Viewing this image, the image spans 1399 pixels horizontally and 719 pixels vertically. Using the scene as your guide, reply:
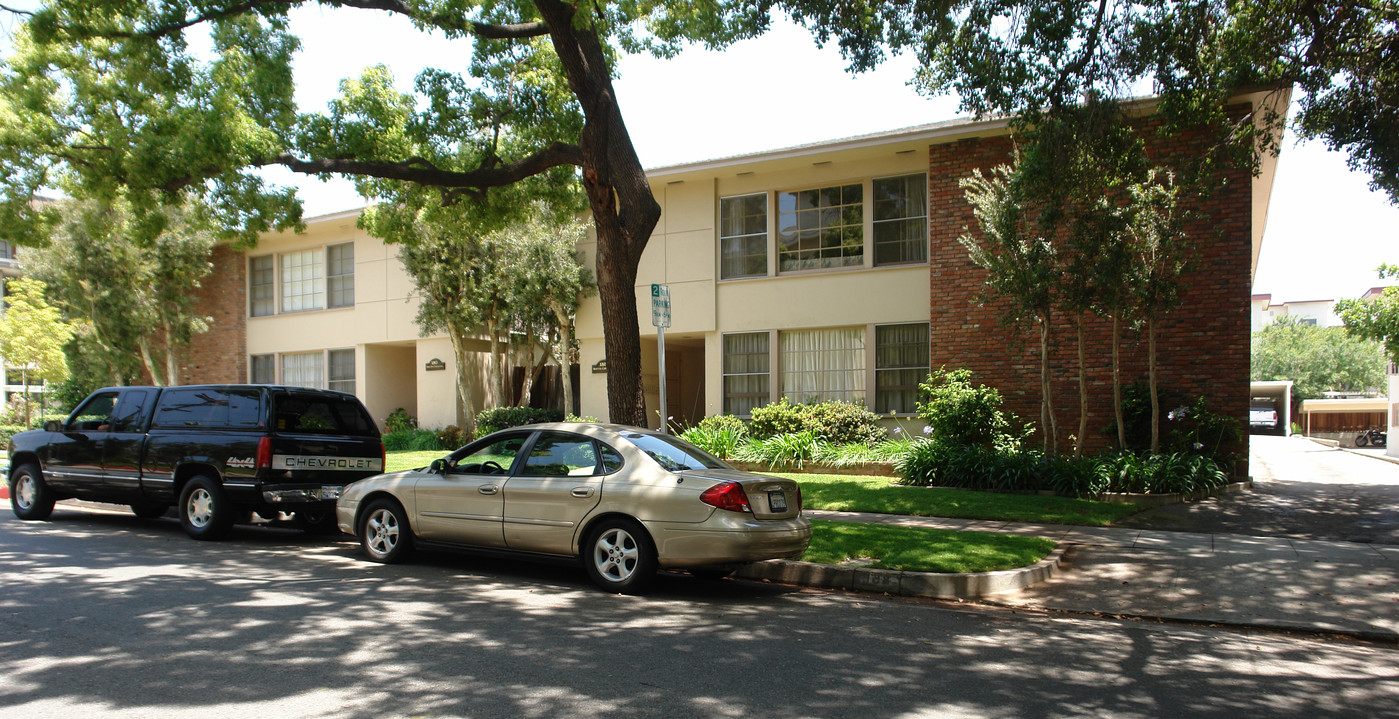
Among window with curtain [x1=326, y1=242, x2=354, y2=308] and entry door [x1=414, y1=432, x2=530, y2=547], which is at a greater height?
window with curtain [x1=326, y1=242, x2=354, y2=308]

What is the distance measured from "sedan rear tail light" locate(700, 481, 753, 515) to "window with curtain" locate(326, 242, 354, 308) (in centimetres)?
1953

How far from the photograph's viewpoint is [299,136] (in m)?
12.7

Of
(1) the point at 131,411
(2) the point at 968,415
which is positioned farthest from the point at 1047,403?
(1) the point at 131,411

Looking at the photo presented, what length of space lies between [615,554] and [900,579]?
2.50 metres

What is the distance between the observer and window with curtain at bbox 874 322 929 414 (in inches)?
696

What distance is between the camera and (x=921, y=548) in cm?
905

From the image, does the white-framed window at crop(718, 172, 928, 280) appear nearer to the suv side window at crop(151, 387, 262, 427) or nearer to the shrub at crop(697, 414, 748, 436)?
the shrub at crop(697, 414, 748, 436)

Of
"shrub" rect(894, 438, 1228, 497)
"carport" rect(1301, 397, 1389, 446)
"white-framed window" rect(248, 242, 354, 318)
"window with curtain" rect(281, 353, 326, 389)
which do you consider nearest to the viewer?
"shrub" rect(894, 438, 1228, 497)

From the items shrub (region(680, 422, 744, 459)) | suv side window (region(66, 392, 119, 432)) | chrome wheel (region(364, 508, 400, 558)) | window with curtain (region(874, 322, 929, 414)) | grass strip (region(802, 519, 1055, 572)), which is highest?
window with curtain (region(874, 322, 929, 414))

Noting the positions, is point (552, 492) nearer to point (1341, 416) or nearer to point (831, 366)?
point (831, 366)

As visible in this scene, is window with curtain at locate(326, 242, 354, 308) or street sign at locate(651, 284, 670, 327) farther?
window with curtain at locate(326, 242, 354, 308)

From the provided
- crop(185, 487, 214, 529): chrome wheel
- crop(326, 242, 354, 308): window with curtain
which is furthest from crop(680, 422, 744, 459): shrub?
crop(326, 242, 354, 308): window with curtain

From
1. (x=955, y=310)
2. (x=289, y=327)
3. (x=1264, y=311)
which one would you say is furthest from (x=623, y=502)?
(x=1264, y=311)

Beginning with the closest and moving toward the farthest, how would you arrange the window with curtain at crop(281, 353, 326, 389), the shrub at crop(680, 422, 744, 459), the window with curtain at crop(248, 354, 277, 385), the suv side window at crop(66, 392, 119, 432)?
the suv side window at crop(66, 392, 119, 432) < the shrub at crop(680, 422, 744, 459) < the window with curtain at crop(281, 353, 326, 389) < the window with curtain at crop(248, 354, 277, 385)
